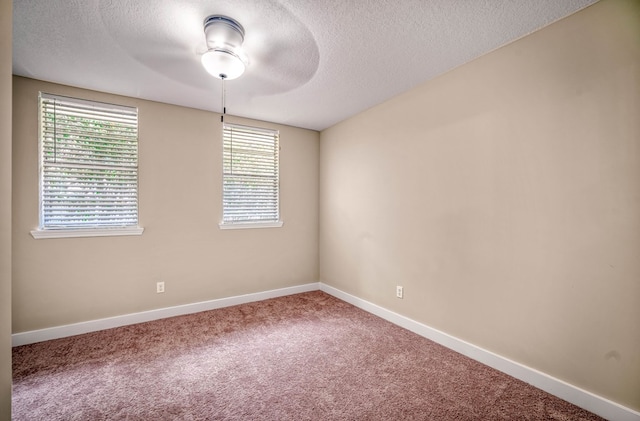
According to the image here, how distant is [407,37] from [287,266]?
309 centimetres

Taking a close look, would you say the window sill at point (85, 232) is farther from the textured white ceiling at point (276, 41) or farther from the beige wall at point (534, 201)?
the beige wall at point (534, 201)

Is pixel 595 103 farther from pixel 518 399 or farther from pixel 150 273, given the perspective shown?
pixel 150 273

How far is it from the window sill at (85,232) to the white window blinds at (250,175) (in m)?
0.99

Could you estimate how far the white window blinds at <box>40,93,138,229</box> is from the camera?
2.65 m

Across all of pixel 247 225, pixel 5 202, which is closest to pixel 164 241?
pixel 247 225

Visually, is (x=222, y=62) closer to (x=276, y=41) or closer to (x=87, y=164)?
(x=276, y=41)

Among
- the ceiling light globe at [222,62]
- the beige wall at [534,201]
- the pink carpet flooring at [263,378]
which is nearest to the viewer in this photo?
the beige wall at [534,201]

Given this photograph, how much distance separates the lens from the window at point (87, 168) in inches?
104

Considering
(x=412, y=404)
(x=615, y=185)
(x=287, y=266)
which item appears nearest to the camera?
(x=615, y=185)

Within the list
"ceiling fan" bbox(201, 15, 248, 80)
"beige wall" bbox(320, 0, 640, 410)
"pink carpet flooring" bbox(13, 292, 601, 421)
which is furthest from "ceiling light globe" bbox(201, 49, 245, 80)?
"pink carpet flooring" bbox(13, 292, 601, 421)

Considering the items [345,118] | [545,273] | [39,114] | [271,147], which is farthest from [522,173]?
[39,114]

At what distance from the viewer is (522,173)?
2.03 m

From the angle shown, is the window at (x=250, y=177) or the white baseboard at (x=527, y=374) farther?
the window at (x=250, y=177)

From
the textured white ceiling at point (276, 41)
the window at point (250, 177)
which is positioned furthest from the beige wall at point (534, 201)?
the window at point (250, 177)
